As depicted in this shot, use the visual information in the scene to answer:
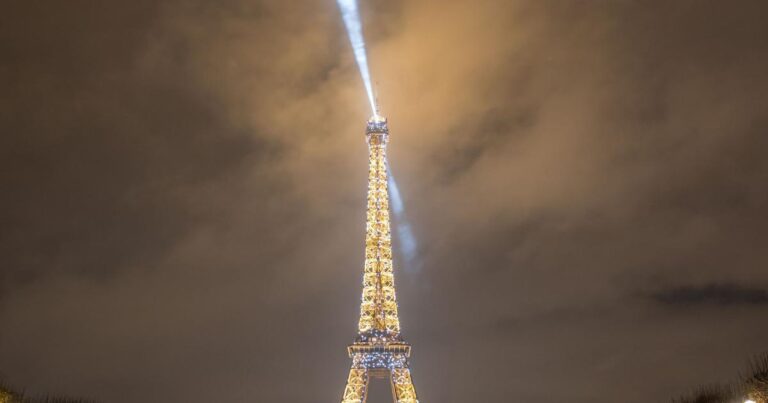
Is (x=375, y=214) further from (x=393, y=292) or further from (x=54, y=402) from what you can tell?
(x=54, y=402)

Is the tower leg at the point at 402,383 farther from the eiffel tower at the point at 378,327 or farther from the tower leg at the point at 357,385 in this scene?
the tower leg at the point at 357,385

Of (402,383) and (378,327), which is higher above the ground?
A: (378,327)

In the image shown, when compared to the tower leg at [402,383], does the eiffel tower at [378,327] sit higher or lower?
higher

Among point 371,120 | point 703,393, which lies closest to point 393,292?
point 371,120

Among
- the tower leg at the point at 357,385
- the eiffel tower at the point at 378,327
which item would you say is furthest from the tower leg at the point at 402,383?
the tower leg at the point at 357,385

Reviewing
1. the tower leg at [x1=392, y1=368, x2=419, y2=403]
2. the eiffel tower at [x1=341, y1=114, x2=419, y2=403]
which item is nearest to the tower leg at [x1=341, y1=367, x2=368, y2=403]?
the eiffel tower at [x1=341, y1=114, x2=419, y2=403]

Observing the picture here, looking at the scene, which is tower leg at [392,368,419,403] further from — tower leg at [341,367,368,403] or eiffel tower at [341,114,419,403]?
tower leg at [341,367,368,403]
